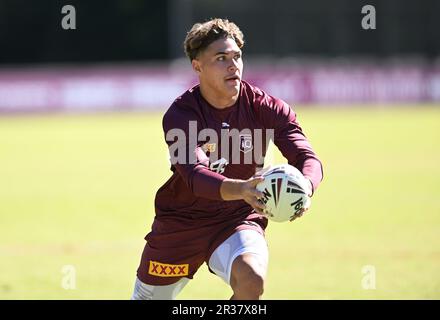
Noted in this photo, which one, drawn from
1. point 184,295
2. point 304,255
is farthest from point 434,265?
point 184,295

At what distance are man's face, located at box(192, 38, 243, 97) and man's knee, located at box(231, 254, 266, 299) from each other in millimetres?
1327

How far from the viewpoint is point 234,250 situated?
642 centimetres

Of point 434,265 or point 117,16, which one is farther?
point 117,16

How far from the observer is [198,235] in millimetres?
6750

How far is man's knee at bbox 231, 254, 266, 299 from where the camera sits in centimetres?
601

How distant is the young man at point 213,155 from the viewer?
6621 millimetres

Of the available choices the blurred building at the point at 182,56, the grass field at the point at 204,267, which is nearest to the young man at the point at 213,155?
the grass field at the point at 204,267

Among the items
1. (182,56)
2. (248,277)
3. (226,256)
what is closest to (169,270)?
(226,256)

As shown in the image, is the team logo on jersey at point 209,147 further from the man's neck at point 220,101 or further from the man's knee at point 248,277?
the man's knee at point 248,277

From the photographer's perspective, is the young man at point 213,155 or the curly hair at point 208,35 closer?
the young man at point 213,155
